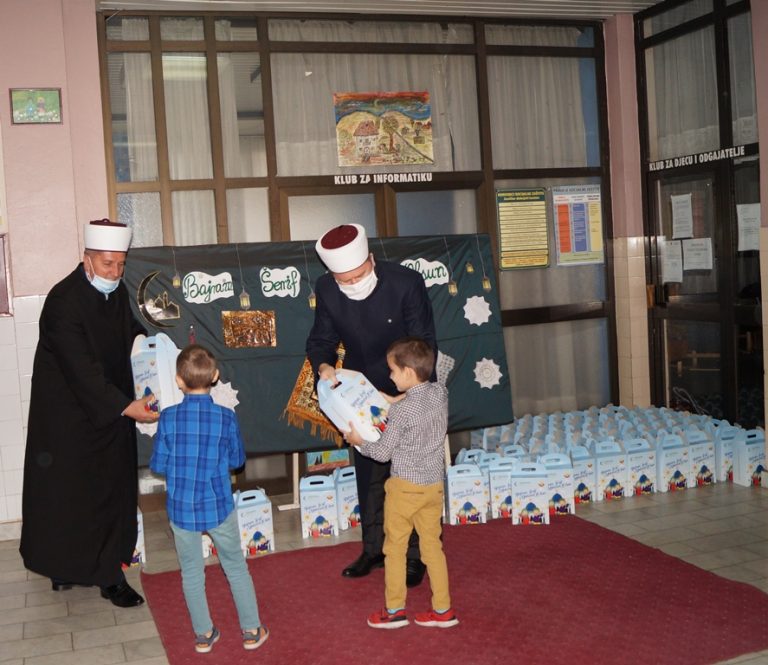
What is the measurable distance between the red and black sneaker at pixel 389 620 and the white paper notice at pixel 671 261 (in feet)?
13.2

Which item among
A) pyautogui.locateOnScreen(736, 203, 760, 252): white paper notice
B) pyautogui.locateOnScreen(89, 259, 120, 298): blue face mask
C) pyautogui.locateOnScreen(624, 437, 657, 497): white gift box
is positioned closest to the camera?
pyautogui.locateOnScreen(89, 259, 120, 298): blue face mask

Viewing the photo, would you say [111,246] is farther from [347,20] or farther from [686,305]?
[686,305]

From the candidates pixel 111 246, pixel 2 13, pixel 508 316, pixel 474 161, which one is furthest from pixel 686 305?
pixel 2 13

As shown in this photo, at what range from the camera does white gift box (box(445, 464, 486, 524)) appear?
5445 millimetres

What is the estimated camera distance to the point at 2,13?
18.3 feet

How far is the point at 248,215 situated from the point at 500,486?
8.07 feet

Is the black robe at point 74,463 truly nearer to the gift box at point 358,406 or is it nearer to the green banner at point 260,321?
the green banner at point 260,321

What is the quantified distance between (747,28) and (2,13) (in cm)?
464

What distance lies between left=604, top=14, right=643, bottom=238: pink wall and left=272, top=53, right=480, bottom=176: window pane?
110 centimetres

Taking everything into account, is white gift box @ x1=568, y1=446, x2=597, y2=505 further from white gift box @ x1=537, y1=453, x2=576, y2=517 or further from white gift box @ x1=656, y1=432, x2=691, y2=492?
white gift box @ x1=656, y1=432, x2=691, y2=492

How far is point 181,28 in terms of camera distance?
20.6 ft

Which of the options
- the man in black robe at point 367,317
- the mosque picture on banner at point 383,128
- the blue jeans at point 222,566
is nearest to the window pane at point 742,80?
the mosque picture on banner at point 383,128

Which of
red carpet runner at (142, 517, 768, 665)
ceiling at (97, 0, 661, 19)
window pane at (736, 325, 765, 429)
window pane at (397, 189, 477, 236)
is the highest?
ceiling at (97, 0, 661, 19)

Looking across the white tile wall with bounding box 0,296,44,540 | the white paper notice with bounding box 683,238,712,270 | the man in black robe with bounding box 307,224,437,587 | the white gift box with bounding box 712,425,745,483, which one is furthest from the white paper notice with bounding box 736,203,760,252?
the white tile wall with bounding box 0,296,44,540
